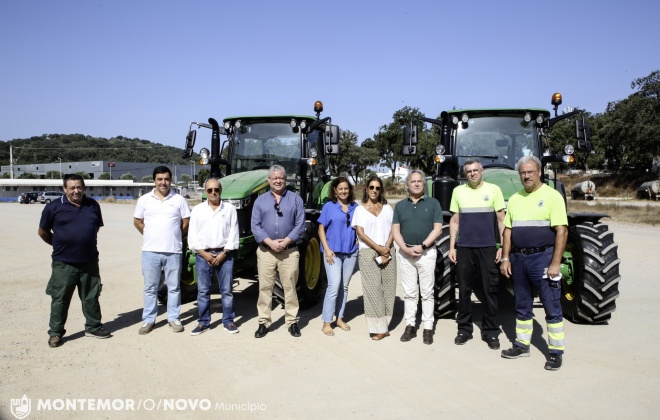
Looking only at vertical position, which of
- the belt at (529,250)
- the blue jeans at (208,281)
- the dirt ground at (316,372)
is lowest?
the dirt ground at (316,372)

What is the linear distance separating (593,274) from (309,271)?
3.59 m

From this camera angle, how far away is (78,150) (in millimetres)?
131625

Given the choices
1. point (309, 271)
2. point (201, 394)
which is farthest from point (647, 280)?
point (201, 394)

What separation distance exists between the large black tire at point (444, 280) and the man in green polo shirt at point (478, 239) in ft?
1.16

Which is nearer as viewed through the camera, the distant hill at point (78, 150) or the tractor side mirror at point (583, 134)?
the tractor side mirror at point (583, 134)

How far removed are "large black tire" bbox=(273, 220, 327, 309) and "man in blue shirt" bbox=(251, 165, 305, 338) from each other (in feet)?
2.78

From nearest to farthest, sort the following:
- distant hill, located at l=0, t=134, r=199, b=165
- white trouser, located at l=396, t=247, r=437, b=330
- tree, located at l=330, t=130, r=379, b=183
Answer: white trouser, located at l=396, t=247, r=437, b=330 < tree, located at l=330, t=130, r=379, b=183 < distant hill, located at l=0, t=134, r=199, b=165

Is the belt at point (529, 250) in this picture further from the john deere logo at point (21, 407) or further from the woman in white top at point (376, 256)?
the john deere logo at point (21, 407)

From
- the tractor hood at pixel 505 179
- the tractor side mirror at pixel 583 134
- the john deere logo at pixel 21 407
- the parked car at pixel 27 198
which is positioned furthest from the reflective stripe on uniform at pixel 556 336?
the parked car at pixel 27 198

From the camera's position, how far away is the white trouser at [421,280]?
5641 millimetres

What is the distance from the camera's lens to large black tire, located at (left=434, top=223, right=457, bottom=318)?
5945 millimetres

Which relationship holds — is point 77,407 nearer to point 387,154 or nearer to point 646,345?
point 646,345

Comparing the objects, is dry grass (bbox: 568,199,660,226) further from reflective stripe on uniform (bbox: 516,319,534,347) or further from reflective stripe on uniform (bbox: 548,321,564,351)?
reflective stripe on uniform (bbox: 548,321,564,351)

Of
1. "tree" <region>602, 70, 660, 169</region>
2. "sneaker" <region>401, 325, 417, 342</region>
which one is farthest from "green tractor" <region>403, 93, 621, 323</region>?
"tree" <region>602, 70, 660, 169</region>
